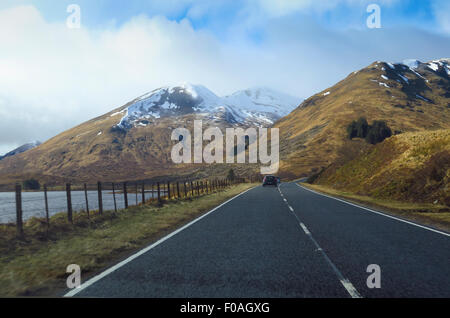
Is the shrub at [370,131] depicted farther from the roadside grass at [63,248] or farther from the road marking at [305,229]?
the roadside grass at [63,248]

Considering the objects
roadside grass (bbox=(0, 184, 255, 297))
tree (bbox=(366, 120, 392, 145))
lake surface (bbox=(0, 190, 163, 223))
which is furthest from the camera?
tree (bbox=(366, 120, 392, 145))

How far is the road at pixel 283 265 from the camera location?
195 inches

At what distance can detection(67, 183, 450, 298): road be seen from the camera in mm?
4941

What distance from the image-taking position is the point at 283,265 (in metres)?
6.38

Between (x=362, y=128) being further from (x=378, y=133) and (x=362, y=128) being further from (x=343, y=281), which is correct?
(x=343, y=281)

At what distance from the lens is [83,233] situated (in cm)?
1050

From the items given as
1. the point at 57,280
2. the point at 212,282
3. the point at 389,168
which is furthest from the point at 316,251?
the point at 389,168

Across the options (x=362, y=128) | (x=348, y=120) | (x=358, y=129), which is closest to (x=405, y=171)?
(x=362, y=128)

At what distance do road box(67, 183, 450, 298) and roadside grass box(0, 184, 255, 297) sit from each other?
24.0 inches

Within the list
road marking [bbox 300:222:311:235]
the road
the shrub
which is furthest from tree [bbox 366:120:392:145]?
the road

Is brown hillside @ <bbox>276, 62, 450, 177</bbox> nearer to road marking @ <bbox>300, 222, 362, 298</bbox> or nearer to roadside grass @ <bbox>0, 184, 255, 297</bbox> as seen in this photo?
roadside grass @ <bbox>0, 184, 255, 297</bbox>

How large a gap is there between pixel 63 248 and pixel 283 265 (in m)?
5.24
